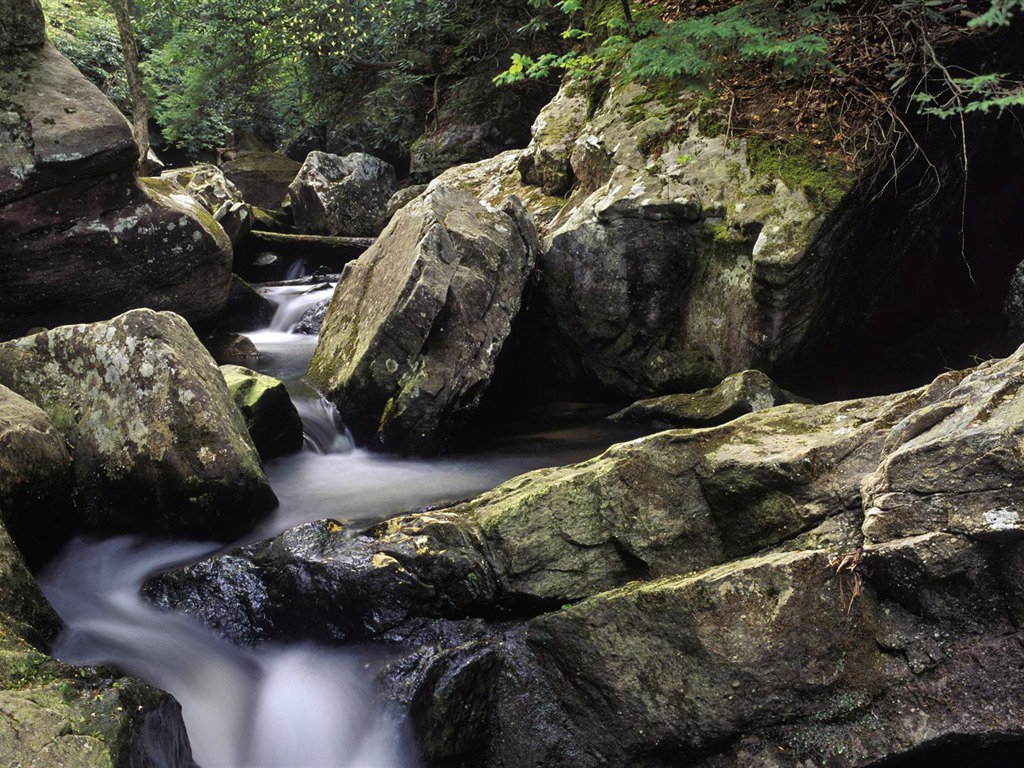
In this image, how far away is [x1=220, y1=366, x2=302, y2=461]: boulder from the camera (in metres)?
6.09

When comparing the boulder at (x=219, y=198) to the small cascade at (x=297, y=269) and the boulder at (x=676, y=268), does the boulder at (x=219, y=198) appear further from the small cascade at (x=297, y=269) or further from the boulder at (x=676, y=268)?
the boulder at (x=676, y=268)

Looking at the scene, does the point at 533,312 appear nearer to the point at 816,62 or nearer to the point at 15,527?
the point at 816,62

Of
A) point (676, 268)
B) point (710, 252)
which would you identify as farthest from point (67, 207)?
point (710, 252)

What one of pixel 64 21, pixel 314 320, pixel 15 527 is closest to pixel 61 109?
pixel 314 320

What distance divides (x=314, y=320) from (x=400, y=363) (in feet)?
14.2

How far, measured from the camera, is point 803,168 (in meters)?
6.79

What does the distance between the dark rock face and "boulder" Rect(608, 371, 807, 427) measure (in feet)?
6.35

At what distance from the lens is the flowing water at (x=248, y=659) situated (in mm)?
3702

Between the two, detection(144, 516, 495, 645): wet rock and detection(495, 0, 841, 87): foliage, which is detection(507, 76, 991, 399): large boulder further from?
detection(144, 516, 495, 645): wet rock

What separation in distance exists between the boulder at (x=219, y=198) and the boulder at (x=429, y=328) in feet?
17.4

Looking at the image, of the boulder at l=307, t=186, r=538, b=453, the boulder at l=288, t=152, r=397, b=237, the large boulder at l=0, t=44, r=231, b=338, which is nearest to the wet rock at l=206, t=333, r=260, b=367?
the large boulder at l=0, t=44, r=231, b=338

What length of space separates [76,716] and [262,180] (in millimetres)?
16581

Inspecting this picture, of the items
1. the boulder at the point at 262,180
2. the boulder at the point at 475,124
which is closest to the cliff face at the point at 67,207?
the boulder at the point at 475,124

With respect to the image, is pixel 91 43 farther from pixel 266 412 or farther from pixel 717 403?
pixel 717 403
